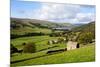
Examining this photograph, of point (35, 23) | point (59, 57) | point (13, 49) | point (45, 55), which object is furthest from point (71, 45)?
point (13, 49)

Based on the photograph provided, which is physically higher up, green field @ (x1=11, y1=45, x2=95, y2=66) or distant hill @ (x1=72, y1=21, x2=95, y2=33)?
distant hill @ (x1=72, y1=21, x2=95, y2=33)

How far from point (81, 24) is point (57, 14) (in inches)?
13.7

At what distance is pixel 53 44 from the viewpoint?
84.7 inches

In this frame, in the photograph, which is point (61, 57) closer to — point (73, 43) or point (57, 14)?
point (73, 43)

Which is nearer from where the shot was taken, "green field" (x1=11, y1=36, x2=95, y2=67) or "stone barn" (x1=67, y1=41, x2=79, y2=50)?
"green field" (x1=11, y1=36, x2=95, y2=67)

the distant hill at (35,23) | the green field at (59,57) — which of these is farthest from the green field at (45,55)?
the distant hill at (35,23)

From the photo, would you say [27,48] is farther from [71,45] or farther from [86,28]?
[86,28]

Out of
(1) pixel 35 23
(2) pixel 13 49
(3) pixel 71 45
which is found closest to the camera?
(2) pixel 13 49

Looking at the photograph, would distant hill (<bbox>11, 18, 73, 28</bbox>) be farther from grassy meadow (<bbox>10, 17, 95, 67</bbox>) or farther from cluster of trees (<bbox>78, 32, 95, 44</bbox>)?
Result: cluster of trees (<bbox>78, 32, 95, 44</bbox>)

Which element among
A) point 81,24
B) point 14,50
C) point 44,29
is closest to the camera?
point 14,50

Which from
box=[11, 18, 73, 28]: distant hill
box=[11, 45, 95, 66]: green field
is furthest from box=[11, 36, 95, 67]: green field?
box=[11, 18, 73, 28]: distant hill

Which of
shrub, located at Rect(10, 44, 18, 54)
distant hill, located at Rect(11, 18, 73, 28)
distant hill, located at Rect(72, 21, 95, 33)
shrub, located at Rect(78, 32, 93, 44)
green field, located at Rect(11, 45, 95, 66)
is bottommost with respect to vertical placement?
green field, located at Rect(11, 45, 95, 66)

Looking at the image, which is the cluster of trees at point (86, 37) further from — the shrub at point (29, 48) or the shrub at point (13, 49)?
the shrub at point (13, 49)
